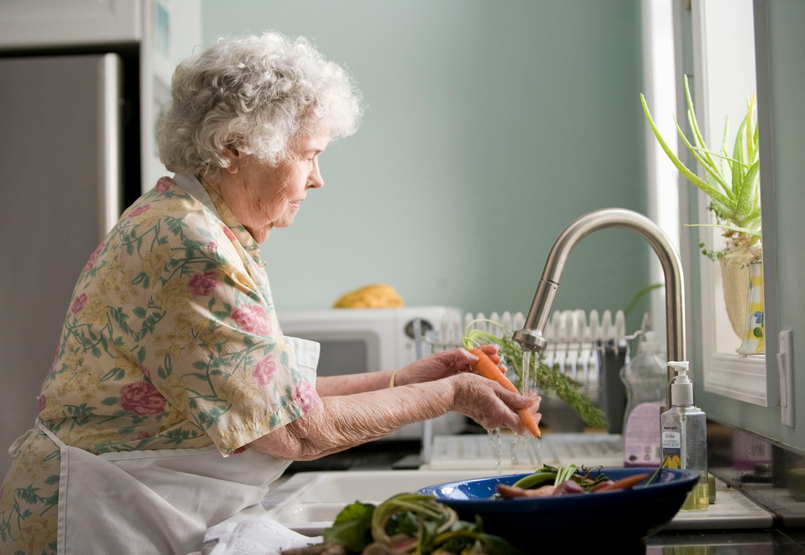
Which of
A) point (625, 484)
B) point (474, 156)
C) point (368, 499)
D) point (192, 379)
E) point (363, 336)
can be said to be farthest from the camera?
point (474, 156)

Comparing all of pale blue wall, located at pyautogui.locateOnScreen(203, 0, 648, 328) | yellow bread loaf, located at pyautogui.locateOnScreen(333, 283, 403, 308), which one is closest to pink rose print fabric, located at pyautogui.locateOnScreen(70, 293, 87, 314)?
yellow bread loaf, located at pyautogui.locateOnScreen(333, 283, 403, 308)

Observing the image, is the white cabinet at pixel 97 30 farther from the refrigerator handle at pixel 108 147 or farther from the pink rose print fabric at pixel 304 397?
the pink rose print fabric at pixel 304 397

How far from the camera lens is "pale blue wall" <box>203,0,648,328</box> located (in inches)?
94.7

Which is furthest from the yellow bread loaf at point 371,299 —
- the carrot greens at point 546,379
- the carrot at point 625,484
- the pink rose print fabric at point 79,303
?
the carrot at point 625,484

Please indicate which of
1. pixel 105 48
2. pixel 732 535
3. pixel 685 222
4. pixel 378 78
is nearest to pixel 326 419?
pixel 732 535

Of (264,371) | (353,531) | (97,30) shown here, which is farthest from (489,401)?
(97,30)

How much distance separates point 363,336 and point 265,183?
38.4 inches

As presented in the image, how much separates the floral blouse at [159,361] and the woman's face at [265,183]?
10cm

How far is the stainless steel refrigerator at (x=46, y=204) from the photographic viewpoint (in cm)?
168

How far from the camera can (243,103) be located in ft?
3.04

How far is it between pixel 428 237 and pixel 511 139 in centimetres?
46

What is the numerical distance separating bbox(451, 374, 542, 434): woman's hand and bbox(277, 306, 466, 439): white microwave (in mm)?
970

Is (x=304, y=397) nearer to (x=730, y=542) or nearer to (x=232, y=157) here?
(x=232, y=157)

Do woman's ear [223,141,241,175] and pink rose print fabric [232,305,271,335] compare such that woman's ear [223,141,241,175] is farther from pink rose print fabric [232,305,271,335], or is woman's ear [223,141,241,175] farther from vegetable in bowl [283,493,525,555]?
vegetable in bowl [283,493,525,555]
